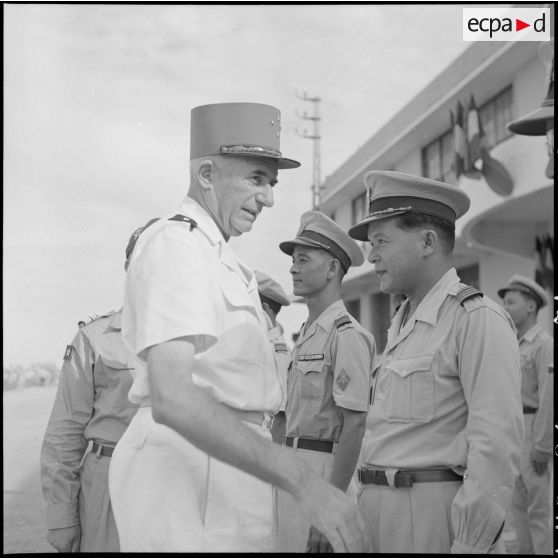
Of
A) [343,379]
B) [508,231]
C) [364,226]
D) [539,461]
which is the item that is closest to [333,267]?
[343,379]

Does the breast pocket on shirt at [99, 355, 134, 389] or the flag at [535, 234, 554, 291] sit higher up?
the flag at [535, 234, 554, 291]

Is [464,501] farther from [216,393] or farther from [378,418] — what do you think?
[216,393]

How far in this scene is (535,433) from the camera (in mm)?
5578

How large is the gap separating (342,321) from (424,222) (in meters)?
1.12

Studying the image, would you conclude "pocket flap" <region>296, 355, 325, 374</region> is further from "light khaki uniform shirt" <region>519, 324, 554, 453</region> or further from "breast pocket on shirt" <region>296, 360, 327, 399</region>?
"light khaki uniform shirt" <region>519, 324, 554, 453</region>

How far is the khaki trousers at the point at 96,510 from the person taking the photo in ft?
10.9

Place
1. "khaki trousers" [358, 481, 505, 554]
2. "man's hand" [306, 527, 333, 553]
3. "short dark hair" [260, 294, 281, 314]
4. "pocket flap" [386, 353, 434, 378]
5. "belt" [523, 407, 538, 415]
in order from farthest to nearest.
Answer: "short dark hair" [260, 294, 281, 314] < "belt" [523, 407, 538, 415] < "man's hand" [306, 527, 333, 553] < "pocket flap" [386, 353, 434, 378] < "khaki trousers" [358, 481, 505, 554]

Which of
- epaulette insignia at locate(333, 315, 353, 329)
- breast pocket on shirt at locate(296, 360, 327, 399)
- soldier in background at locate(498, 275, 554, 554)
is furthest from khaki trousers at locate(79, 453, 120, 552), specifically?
soldier in background at locate(498, 275, 554, 554)

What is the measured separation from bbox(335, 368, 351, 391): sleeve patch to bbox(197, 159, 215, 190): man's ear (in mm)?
1703

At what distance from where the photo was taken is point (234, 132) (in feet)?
6.90

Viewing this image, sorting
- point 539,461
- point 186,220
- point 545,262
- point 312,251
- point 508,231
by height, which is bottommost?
point 539,461

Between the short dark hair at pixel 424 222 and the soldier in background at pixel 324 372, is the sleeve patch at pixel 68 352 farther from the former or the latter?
the short dark hair at pixel 424 222

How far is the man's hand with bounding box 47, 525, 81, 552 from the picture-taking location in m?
3.31

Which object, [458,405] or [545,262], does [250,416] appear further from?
[545,262]
